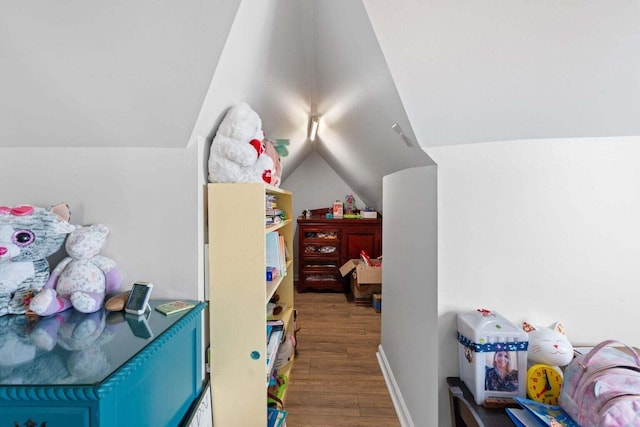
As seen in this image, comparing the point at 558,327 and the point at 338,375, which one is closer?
the point at 558,327

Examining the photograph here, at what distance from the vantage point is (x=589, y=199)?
1238 millimetres

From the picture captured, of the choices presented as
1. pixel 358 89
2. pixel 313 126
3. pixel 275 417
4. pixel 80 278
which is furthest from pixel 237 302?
pixel 313 126

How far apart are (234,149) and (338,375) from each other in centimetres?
173

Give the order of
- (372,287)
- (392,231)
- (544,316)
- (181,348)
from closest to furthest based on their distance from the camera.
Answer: (181,348) < (544,316) < (392,231) < (372,287)

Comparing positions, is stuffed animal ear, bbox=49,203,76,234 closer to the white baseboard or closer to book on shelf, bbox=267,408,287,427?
book on shelf, bbox=267,408,287,427

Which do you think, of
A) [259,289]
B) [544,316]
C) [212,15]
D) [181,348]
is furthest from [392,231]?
[212,15]

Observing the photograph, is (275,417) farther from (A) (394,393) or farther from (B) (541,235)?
(B) (541,235)

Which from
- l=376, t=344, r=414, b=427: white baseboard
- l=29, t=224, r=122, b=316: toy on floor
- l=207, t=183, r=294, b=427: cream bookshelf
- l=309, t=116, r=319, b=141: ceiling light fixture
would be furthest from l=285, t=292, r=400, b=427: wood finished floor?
l=309, t=116, r=319, b=141: ceiling light fixture

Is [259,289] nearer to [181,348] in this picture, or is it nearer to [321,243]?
[181,348]

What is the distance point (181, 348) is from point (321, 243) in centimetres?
304

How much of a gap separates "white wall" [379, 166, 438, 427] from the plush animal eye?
146 cm

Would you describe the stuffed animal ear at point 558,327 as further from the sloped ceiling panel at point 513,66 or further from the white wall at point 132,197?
the white wall at point 132,197

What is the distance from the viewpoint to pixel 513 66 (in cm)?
102

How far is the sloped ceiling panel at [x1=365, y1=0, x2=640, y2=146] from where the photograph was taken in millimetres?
897
